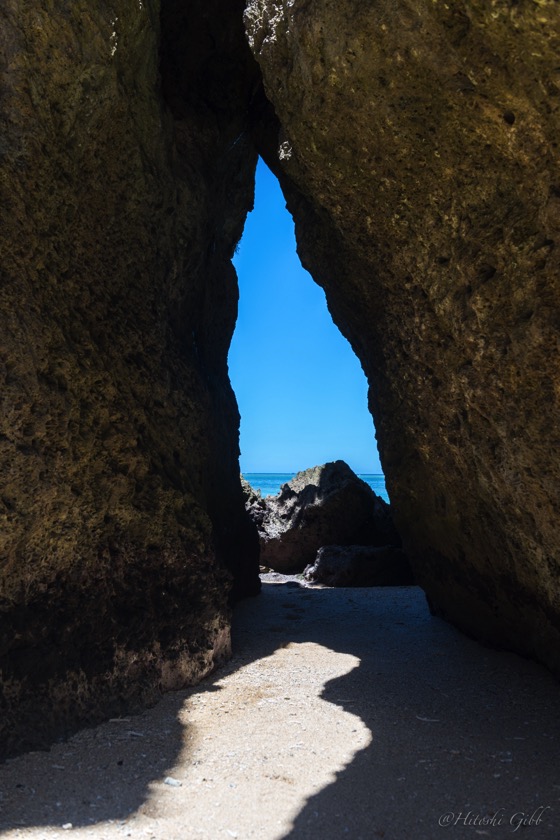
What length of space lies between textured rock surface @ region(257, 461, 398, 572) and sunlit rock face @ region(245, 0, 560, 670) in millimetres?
5850

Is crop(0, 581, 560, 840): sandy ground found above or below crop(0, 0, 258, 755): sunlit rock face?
below

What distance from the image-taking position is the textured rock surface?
12828 mm

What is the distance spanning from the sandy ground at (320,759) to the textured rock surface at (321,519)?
19.8ft

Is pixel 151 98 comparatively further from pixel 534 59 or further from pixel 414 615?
pixel 414 615

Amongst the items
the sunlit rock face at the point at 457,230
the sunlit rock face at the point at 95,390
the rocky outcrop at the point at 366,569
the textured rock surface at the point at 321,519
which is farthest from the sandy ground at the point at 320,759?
the textured rock surface at the point at 321,519

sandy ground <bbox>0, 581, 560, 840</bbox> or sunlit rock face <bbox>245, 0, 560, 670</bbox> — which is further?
sunlit rock face <bbox>245, 0, 560, 670</bbox>

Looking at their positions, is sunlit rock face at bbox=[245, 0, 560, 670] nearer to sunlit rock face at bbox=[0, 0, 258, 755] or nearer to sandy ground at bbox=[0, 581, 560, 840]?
sandy ground at bbox=[0, 581, 560, 840]

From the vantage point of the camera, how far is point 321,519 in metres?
12.9

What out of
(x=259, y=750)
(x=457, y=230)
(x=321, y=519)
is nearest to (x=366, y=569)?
(x=321, y=519)

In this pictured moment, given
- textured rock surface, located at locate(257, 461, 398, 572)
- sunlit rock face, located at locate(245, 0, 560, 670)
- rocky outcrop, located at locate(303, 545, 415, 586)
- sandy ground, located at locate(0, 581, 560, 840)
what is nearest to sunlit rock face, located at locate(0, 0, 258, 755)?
sandy ground, located at locate(0, 581, 560, 840)

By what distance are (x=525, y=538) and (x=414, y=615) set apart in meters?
3.59

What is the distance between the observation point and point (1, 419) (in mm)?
4777

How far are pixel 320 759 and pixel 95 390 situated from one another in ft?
10.5

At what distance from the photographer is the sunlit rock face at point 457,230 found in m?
4.32
